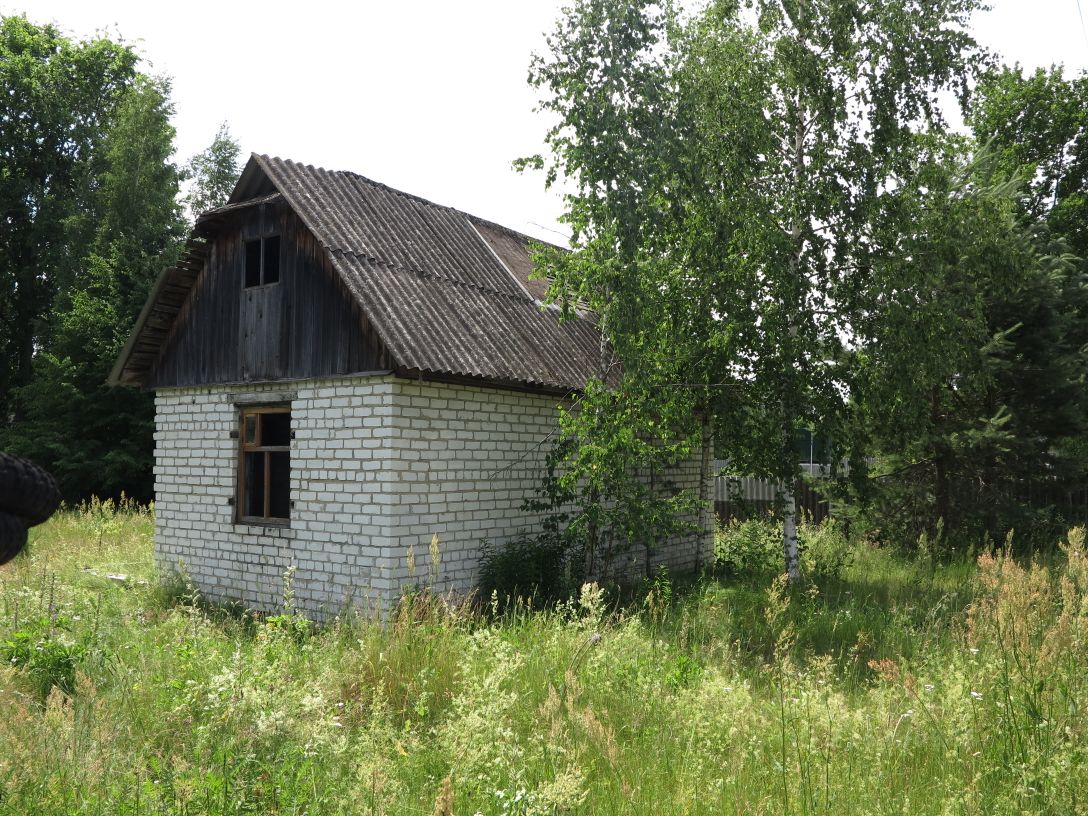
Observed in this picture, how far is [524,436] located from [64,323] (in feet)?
59.4

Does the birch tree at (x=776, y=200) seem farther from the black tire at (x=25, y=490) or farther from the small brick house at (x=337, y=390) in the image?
the black tire at (x=25, y=490)

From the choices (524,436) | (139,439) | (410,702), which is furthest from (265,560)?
(139,439)

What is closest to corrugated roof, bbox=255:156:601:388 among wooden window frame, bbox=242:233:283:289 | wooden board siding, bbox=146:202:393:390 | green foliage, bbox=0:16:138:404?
wooden board siding, bbox=146:202:393:390

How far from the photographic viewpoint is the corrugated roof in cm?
916

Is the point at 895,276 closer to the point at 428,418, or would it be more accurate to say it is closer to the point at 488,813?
the point at 428,418

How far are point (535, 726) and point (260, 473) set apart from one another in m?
6.90

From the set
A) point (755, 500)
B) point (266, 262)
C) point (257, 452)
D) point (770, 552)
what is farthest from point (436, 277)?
point (755, 500)

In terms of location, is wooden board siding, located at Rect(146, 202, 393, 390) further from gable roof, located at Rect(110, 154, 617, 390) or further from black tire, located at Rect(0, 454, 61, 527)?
black tire, located at Rect(0, 454, 61, 527)

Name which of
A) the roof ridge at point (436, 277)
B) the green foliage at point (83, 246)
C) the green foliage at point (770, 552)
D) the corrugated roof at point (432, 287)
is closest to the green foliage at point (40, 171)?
the green foliage at point (83, 246)

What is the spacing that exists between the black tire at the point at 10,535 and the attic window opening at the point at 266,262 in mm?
9103

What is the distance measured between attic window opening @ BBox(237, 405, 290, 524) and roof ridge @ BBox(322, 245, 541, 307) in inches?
83.7

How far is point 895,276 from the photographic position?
10.2 meters

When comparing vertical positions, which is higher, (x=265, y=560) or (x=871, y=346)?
(x=871, y=346)

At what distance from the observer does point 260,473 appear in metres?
10.6
